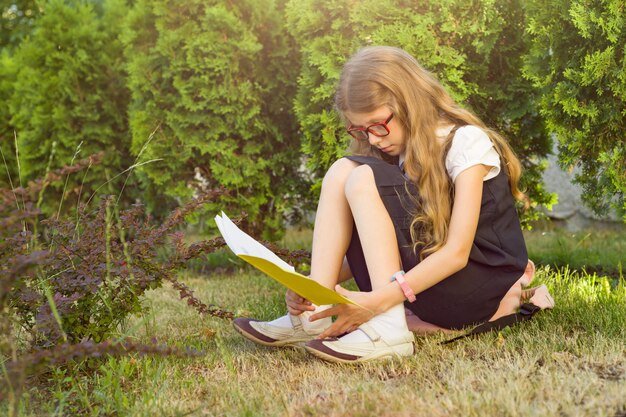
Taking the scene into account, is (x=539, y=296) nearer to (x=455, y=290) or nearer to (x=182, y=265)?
(x=455, y=290)

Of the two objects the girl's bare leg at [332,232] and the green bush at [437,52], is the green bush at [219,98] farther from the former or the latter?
the girl's bare leg at [332,232]

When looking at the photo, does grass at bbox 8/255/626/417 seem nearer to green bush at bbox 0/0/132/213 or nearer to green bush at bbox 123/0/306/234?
green bush at bbox 123/0/306/234

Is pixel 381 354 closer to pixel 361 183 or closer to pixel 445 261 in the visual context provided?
pixel 445 261

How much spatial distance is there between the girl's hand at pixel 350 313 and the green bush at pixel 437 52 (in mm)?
1696

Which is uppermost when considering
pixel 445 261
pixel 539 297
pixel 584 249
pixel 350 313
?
pixel 445 261

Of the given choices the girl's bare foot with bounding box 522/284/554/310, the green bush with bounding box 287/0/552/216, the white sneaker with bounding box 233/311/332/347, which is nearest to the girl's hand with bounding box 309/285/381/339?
the white sneaker with bounding box 233/311/332/347

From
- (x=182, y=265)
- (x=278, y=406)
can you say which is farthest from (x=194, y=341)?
(x=278, y=406)

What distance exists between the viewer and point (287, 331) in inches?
104

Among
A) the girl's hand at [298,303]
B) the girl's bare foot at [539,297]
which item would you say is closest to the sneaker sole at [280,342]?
the girl's hand at [298,303]

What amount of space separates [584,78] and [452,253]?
1.54 m

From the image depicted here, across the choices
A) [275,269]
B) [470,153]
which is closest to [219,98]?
[470,153]

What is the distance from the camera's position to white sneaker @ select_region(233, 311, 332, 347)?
261cm

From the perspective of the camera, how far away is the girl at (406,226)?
237cm

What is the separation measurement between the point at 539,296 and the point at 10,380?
200 centimetres
